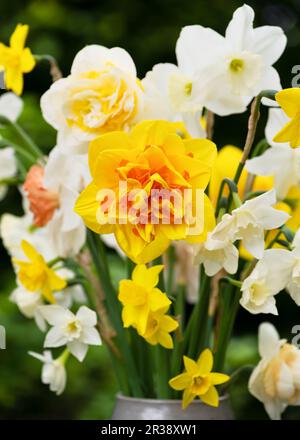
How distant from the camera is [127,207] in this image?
0.53 metres

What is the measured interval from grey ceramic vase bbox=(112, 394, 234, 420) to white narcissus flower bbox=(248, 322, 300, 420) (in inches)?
1.5

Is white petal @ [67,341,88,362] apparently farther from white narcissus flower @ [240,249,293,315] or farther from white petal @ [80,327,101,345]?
white narcissus flower @ [240,249,293,315]

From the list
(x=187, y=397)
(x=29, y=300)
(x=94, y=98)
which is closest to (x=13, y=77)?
(x=94, y=98)

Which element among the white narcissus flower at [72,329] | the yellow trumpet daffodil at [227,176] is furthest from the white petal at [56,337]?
the yellow trumpet daffodil at [227,176]

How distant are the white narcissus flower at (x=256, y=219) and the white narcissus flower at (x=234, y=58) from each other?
110 mm

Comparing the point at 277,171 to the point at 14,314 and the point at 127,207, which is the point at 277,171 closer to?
the point at 127,207

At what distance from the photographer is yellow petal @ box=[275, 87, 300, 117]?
0.53 meters

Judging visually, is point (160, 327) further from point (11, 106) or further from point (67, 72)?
point (67, 72)

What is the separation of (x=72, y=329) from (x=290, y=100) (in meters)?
0.28

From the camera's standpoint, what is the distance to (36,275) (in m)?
0.70

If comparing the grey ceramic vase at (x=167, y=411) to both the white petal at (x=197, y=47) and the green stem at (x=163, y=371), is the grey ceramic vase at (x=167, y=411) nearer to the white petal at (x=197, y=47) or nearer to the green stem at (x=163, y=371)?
the green stem at (x=163, y=371)

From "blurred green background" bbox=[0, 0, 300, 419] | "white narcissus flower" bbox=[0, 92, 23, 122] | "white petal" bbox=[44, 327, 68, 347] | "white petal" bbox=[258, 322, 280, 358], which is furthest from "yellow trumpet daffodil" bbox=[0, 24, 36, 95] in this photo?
"blurred green background" bbox=[0, 0, 300, 419]

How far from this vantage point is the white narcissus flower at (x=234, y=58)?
614mm
